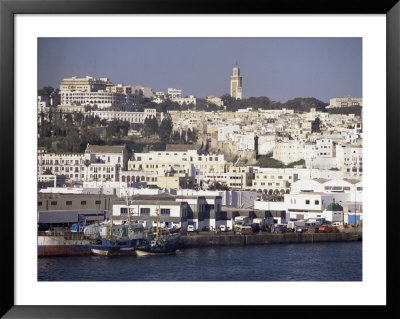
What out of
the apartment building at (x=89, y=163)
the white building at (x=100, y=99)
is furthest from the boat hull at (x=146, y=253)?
the white building at (x=100, y=99)

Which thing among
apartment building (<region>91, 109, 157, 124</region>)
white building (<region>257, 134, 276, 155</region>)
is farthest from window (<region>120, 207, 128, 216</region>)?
white building (<region>257, 134, 276, 155</region>)

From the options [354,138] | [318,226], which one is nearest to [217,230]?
[318,226]

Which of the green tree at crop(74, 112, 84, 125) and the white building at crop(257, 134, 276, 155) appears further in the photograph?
the white building at crop(257, 134, 276, 155)

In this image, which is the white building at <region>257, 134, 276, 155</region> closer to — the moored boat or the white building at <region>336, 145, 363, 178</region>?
the white building at <region>336, 145, 363, 178</region>

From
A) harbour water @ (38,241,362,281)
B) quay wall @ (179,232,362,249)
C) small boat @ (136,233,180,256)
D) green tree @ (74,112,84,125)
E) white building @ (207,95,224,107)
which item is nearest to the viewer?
harbour water @ (38,241,362,281)

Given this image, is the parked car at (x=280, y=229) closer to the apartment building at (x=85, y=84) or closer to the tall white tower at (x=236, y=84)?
the tall white tower at (x=236, y=84)

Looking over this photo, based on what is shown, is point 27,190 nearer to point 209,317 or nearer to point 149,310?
point 149,310
